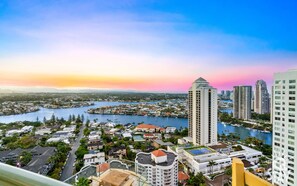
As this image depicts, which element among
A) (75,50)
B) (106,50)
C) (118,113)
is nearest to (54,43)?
(75,50)

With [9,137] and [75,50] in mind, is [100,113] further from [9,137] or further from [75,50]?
[75,50]

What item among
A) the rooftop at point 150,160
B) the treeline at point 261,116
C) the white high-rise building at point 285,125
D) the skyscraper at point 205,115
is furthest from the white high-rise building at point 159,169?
the treeline at point 261,116

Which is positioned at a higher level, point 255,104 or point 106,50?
point 106,50

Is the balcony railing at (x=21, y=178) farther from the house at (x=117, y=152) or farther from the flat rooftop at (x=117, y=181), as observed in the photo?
the house at (x=117, y=152)

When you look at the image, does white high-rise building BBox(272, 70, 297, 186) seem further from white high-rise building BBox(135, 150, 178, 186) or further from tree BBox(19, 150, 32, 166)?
tree BBox(19, 150, 32, 166)

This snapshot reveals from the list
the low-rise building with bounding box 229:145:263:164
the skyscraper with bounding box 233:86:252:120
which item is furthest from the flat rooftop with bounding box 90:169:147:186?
the skyscraper with bounding box 233:86:252:120
